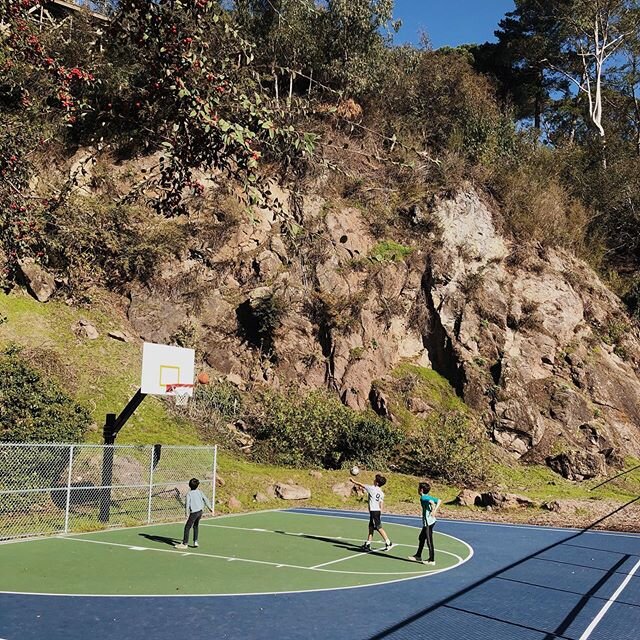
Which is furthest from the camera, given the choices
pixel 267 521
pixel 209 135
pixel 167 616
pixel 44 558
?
pixel 267 521

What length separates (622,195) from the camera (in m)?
39.6

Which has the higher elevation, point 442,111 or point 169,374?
point 442,111

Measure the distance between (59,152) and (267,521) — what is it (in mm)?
23411

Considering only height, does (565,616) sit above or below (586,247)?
below

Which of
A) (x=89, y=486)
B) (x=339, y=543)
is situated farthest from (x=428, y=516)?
(x=89, y=486)

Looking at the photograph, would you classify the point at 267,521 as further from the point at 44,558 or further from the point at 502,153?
the point at 502,153

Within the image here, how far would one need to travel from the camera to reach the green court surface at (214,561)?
10.5m

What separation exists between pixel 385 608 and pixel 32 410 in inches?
463

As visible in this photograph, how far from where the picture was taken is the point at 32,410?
56.2 ft

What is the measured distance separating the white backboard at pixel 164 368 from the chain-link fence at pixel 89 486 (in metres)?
1.68

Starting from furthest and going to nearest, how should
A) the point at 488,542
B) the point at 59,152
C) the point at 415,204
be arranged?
the point at 415,204
the point at 59,152
the point at 488,542

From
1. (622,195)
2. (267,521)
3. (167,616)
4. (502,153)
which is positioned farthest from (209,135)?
(622,195)

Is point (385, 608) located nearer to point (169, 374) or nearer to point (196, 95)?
point (196, 95)

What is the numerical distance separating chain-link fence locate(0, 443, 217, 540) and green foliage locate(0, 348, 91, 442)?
72 centimetres
